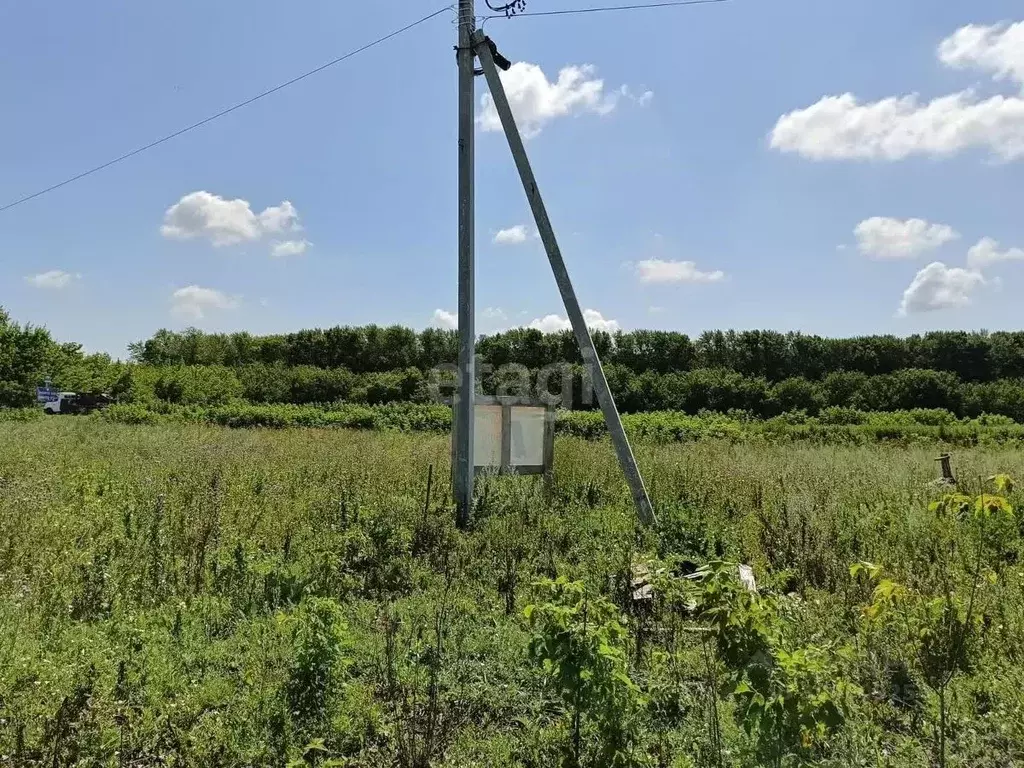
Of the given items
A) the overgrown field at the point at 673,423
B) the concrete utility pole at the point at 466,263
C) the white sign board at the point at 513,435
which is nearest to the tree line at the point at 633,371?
the overgrown field at the point at 673,423

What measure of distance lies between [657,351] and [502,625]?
1453 inches

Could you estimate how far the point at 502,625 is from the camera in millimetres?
4578

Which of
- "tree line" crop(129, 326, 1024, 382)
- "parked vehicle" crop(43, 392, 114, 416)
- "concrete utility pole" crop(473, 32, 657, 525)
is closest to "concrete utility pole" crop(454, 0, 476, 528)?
"concrete utility pole" crop(473, 32, 657, 525)

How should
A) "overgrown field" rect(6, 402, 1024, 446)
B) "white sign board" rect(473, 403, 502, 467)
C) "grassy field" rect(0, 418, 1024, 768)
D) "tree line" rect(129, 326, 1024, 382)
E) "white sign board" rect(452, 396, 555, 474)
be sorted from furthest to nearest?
1. "tree line" rect(129, 326, 1024, 382)
2. "overgrown field" rect(6, 402, 1024, 446)
3. "white sign board" rect(452, 396, 555, 474)
4. "white sign board" rect(473, 403, 502, 467)
5. "grassy field" rect(0, 418, 1024, 768)

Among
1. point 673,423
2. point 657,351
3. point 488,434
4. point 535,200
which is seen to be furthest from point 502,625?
point 657,351

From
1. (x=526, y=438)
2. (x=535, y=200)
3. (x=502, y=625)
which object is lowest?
(x=502, y=625)

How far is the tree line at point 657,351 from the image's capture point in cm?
3334

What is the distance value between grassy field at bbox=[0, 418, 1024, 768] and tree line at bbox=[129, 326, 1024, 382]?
97.6ft

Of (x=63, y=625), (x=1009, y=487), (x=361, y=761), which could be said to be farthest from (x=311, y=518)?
(x=1009, y=487)

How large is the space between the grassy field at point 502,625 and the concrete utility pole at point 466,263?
74cm

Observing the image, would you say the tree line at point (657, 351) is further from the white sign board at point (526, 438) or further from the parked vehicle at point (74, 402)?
the white sign board at point (526, 438)

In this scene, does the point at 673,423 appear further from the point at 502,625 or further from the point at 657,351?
→ the point at 502,625

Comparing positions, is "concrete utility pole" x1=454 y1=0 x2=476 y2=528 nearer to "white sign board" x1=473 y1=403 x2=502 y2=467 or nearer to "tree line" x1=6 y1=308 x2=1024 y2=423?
"white sign board" x1=473 y1=403 x2=502 y2=467

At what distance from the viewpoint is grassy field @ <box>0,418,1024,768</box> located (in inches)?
111
